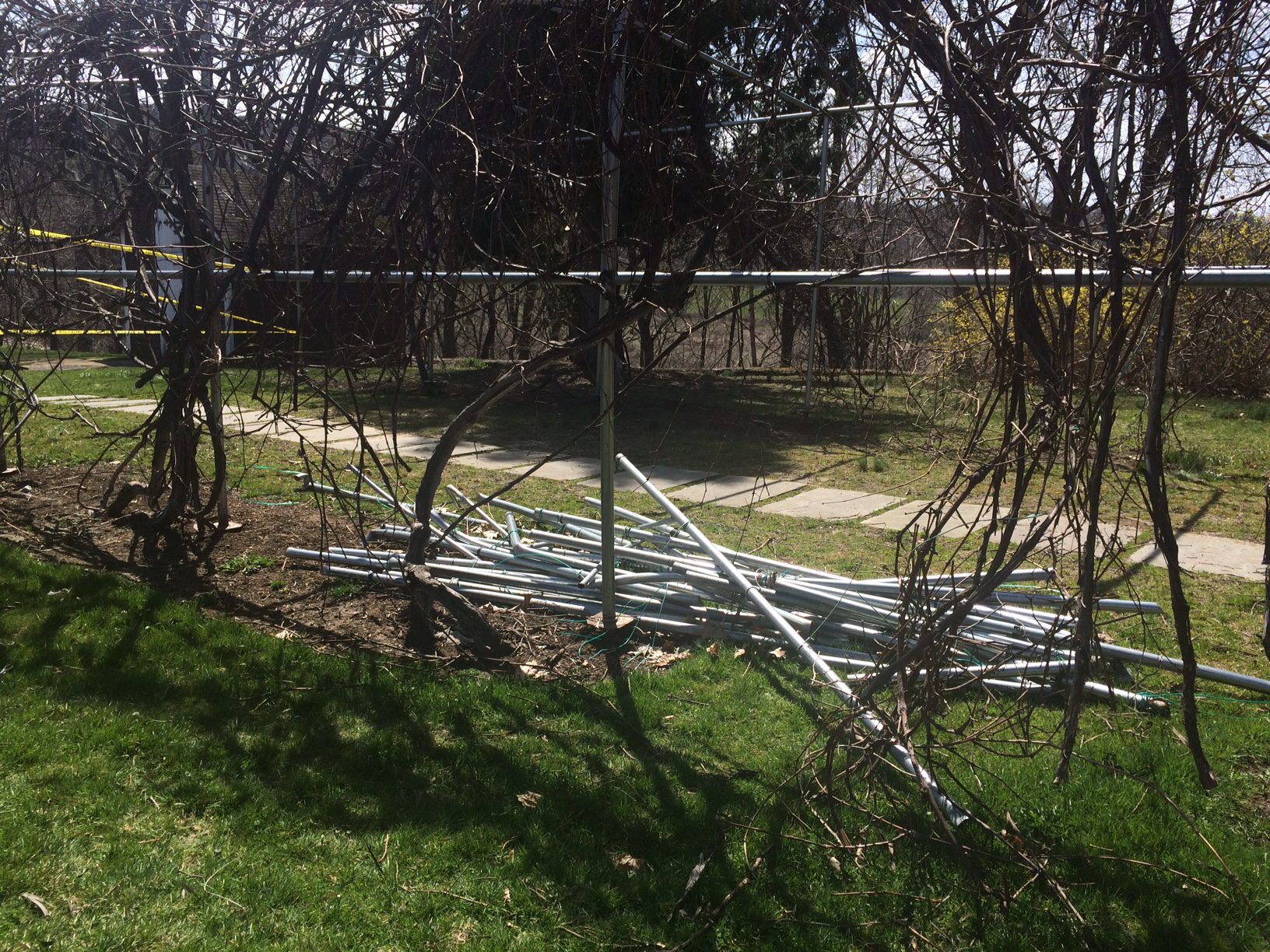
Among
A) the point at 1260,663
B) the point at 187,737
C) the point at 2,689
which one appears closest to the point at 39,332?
the point at 2,689

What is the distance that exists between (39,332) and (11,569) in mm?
1253

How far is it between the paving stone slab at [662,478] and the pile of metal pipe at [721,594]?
1.82 metres

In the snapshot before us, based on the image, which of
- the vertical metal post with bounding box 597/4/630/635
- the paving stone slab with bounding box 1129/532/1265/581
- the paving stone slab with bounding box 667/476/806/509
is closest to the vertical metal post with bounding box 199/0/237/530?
the vertical metal post with bounding box 597/4/630/635

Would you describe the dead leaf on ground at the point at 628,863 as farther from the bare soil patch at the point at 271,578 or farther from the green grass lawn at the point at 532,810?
the bare soil patch at the point at 271,578

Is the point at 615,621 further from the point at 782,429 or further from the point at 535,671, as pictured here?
the point at 782,429

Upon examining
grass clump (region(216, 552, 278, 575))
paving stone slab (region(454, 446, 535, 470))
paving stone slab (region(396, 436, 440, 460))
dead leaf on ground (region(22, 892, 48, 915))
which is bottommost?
dead leaf on ground (region(22, 892, 48, 915))

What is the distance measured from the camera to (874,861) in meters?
2.66

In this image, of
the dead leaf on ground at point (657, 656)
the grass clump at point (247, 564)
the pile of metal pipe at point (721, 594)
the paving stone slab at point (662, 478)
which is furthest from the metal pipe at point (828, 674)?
the paving stone slab at point (662, 478)

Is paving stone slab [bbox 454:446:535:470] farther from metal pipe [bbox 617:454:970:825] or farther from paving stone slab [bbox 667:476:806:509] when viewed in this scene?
metal pipe [bbox 617:454:970:825]

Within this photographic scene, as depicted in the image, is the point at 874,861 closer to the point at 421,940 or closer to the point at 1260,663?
the point at 421,940

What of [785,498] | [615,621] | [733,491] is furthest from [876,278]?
[733,491]

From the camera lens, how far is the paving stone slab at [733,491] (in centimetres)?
693

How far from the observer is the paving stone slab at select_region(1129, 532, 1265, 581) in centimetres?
530

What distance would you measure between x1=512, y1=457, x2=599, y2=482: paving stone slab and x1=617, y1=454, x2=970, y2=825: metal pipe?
8.86 feet
